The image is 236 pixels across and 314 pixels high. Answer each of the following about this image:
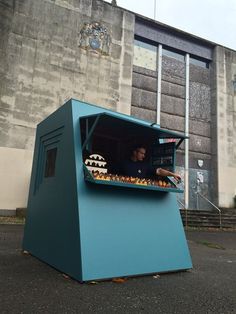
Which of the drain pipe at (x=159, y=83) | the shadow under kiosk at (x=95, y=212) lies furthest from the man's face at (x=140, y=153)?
the drain pipe at (x=159, y=83)

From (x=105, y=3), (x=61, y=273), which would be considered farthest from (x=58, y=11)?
(x=61, y=273)

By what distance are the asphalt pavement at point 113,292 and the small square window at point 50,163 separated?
155 cm

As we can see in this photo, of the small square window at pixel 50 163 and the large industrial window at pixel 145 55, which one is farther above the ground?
the large industrial window at pixel 145 55

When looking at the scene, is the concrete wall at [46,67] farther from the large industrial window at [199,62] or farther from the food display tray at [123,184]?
the food display tray at [123,184]

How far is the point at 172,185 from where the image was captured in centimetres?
557

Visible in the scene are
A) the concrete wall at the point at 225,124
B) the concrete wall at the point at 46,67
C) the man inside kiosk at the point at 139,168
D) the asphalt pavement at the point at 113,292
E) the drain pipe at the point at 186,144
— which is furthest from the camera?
the concrete wall at the point at 225,124

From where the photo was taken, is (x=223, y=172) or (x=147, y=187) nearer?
(x=147, y=187)

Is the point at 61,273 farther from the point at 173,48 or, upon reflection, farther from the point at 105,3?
the point at 173,48

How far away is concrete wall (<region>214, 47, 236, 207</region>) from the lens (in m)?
21.1

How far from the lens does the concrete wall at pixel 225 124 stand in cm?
2109

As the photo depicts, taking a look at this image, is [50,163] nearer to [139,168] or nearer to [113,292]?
[139,168]

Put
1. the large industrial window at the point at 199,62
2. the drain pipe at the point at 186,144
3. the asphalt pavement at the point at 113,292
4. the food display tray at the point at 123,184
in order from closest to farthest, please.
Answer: the asphalt pavement at the point at 113,292, the food display tray at the point at 123,184, the drain pipe at the point at 186,144, the large industrial window at the point at 199,62

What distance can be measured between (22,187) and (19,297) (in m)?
12.4

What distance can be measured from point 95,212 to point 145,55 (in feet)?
57.4
